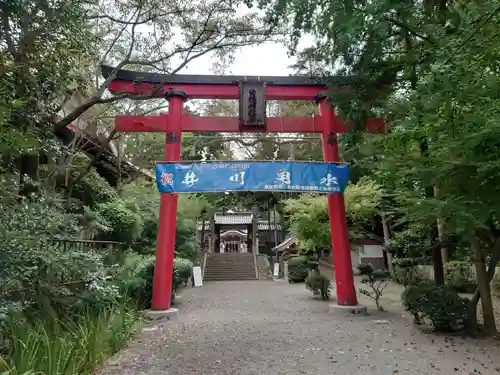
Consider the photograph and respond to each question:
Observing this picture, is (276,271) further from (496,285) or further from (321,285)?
(496,285)

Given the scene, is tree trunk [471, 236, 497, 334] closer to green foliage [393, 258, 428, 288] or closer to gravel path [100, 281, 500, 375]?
gravel path [100, 281, 500, 375]

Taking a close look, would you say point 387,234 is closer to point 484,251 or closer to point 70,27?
point 484,251

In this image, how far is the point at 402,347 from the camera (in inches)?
246

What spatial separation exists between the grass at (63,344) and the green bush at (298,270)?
16.6 m

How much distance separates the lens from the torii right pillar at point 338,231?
31.9ft

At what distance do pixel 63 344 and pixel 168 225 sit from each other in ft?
16.6

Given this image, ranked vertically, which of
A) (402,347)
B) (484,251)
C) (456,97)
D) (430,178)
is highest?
(456,97)

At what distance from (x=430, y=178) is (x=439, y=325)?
283 centimetres

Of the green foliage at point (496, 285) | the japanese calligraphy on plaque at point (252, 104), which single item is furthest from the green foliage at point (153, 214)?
the green foliage at point (496, 285)

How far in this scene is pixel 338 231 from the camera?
9867 mm

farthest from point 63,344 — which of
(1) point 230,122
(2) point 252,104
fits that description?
(2) point 252,104

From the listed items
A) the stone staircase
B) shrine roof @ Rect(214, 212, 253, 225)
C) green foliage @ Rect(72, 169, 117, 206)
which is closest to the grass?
green foliage @ Rect(72, 169, 117, 206)

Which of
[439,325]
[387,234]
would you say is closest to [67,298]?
[439,325]

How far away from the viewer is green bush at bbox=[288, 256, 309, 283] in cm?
2203
